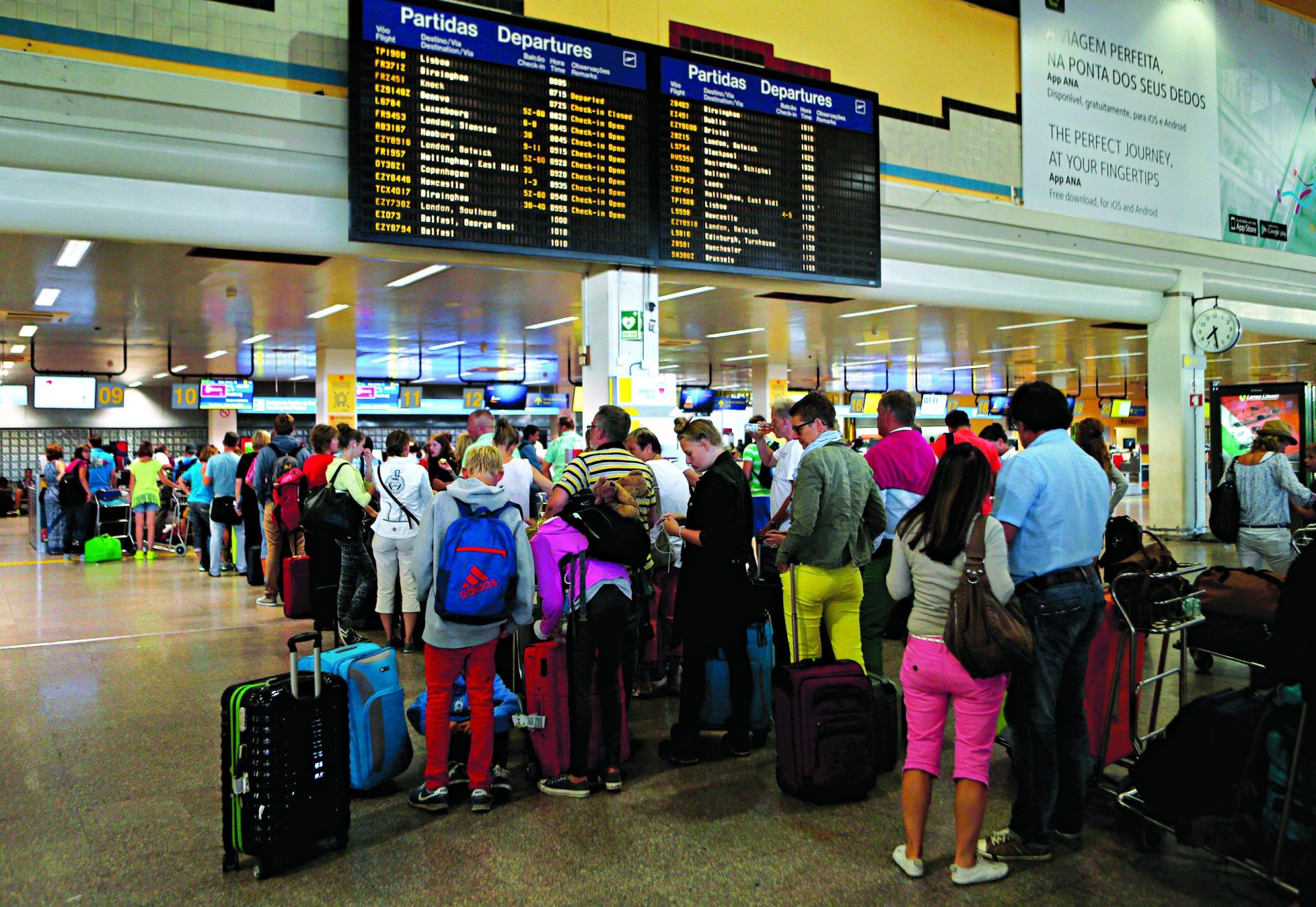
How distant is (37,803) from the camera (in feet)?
12.8

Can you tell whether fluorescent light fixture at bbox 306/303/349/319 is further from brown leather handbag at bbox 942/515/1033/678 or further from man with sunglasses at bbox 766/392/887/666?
brown leather handbag at bbox 942/515/1033/678

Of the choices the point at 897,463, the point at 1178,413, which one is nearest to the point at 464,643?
the point at 897,463

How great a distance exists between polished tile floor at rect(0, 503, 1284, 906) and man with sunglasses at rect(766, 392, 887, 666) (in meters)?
0.69

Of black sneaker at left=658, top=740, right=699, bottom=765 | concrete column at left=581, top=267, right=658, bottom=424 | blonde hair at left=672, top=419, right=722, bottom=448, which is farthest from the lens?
Result: concrete column at left=581, top=267, right=658, bottom=424

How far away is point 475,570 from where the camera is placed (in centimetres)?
365

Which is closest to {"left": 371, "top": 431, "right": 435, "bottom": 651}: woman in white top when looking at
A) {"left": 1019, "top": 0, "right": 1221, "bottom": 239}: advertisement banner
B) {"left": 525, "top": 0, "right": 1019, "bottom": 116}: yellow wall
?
{"left": 525, "top": 0, "right": 1019, "bottom": 116}: yellow wall

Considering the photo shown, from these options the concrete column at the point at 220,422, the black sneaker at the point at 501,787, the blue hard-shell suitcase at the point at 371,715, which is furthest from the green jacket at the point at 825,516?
the concrete column at the point at 220,422

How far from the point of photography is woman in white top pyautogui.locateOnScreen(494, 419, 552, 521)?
616cm

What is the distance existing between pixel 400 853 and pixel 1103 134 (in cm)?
1075

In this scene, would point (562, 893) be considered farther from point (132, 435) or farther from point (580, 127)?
point (132, 435)

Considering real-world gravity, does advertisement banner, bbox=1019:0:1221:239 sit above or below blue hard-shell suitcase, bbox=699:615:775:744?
above

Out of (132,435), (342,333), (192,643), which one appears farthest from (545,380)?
(192,643)

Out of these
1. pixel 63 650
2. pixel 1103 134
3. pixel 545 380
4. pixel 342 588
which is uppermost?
pixel 1103 134

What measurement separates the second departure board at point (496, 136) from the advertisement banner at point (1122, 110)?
563cm
